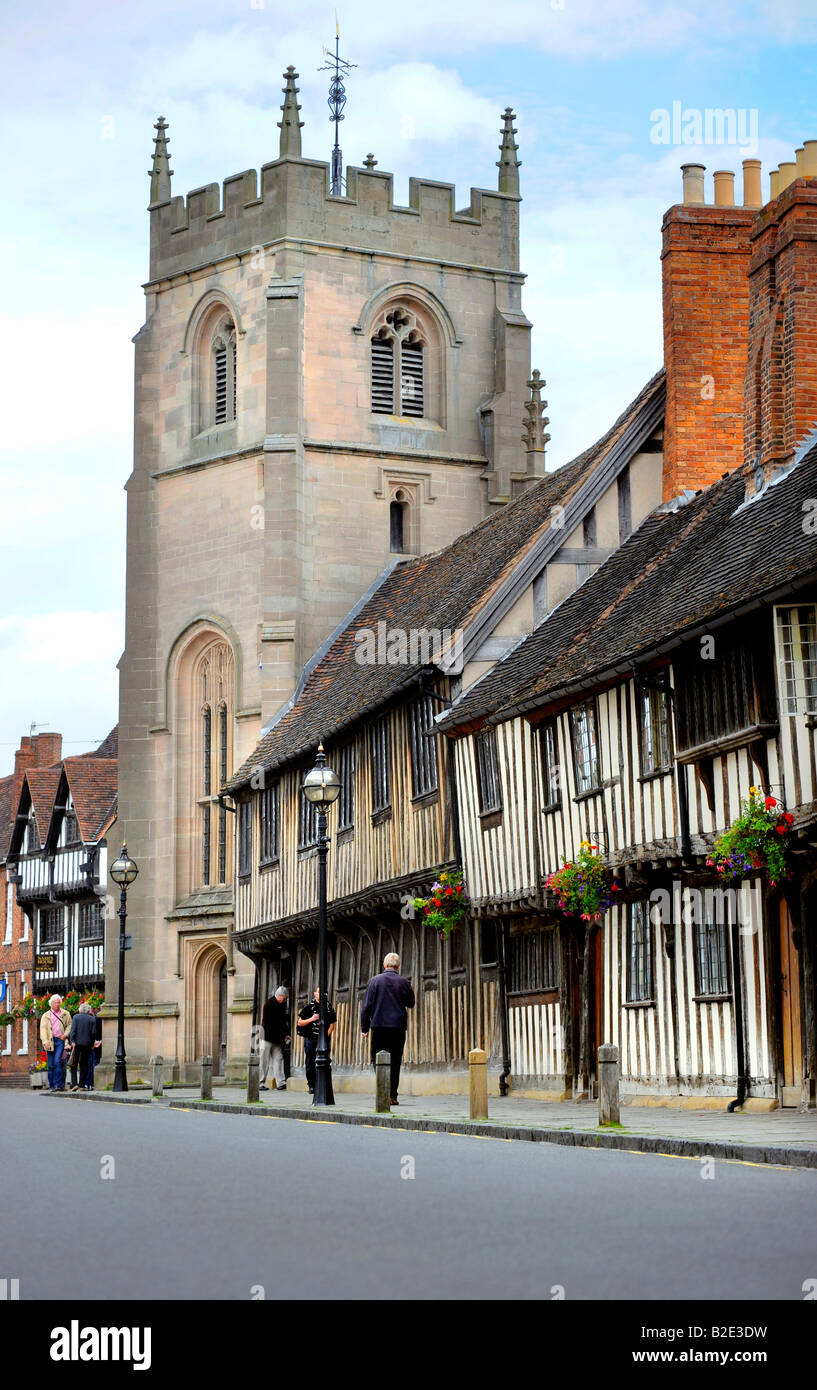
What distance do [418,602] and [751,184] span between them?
406 inches

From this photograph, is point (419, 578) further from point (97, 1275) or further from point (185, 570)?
point (97, 1275)

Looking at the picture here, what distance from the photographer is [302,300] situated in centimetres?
4128

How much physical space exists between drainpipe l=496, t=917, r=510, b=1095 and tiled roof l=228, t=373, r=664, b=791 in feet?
12.0

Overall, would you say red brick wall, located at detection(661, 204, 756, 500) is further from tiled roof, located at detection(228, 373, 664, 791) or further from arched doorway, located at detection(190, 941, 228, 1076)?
arched doorway, located at detection(190, 941, 228, 1076)

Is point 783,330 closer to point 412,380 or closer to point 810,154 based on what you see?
point 810,154

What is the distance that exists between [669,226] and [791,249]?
4.41 m

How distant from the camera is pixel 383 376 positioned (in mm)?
42531

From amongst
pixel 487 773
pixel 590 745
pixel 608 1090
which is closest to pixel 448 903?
pixel 487 773

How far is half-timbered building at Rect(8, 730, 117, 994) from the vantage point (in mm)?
59688

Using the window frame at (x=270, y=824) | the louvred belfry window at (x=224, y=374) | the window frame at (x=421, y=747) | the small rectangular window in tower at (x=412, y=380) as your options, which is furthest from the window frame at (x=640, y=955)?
the louvred belfry window at (x=224, y=374)

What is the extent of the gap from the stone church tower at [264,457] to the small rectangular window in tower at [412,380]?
0.04 metres

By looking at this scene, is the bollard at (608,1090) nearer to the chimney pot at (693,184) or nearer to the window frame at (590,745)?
the window frame at (590,745)

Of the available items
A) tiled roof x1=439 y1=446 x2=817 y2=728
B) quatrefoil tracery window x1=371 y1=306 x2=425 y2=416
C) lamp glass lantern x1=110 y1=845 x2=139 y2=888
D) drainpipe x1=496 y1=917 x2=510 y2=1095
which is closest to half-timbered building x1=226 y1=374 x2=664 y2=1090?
drainpipe x1=496 y1=917 x2=510 y2=1095
